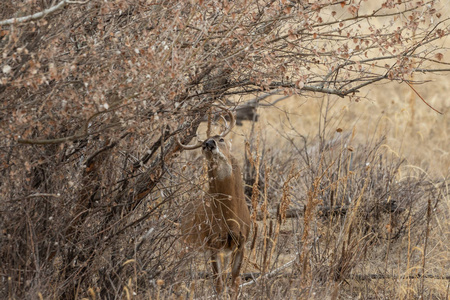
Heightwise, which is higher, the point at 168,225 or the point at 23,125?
the point at 23,125

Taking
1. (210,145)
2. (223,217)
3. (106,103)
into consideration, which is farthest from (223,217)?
(106,103)

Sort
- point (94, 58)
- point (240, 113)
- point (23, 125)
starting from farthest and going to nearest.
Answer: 1. point (240, 113)
2. point (94, 58)
3. point (23, 125)

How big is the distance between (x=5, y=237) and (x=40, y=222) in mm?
265

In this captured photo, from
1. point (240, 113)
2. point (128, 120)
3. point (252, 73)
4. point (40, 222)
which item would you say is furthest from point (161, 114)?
point (240, 113)

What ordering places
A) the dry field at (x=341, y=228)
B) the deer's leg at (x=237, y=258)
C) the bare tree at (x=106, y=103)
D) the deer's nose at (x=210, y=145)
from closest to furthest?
the bare tree at (x=106, y=103), the dry field at (x=341, y=228), the deer's nose at (x=210, y=145), the deer's leg at (x=237, y=258)

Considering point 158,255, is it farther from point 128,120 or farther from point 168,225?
point 128,120

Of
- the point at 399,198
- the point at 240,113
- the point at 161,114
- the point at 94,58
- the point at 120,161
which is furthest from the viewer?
the point at 240,113

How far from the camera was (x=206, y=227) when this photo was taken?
5.78 metres

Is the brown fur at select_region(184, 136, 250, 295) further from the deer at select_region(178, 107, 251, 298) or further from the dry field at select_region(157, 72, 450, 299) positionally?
the dry field at select_region(157, 72, 450, 299)

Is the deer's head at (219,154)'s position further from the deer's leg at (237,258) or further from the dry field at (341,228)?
the deer's leg at (237,258)

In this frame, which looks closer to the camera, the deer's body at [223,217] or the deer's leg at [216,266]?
the deer's leg at [216,266]

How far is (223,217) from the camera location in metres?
5.69

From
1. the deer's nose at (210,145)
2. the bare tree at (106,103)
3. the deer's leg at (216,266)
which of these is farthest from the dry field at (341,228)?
the bare tree at (106,103)

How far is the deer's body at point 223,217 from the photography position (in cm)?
565
